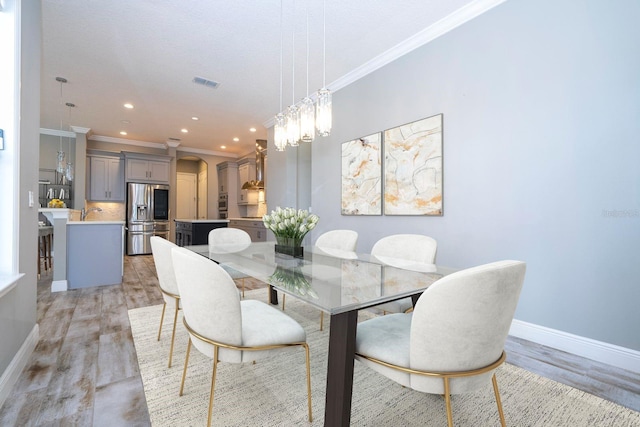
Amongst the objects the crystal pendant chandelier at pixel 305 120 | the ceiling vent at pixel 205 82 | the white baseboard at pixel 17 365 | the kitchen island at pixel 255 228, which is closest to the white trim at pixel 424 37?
the crystal pendant chandelier at pixel 305 120

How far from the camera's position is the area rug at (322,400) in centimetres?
141

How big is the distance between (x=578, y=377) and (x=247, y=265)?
82.7 inches

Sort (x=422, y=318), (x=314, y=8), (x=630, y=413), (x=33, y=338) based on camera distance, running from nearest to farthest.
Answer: (x=422, y=318) → (x=630, y=413) → (x=33, y=338) → (x=314, y=8)

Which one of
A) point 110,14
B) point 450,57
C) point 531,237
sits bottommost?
point 531,237

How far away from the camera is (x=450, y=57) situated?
280cm

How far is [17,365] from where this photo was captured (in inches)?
68.5

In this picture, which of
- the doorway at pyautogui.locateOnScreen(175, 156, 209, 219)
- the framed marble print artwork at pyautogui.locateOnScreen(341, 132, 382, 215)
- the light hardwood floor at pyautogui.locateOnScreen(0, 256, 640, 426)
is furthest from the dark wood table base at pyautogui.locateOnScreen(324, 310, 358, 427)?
the doorway at pyautogui.locateOnScreen(175, 156, 209, 219)

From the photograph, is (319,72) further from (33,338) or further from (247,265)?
(33,338)

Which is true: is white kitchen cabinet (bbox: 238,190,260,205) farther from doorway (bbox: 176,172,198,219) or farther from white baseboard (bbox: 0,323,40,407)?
white baseboard (bbox: 0,323,40,407)

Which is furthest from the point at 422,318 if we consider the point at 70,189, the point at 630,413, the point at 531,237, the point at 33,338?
the point at 70,189

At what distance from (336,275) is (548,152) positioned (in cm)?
187

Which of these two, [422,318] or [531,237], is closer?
[422,318]

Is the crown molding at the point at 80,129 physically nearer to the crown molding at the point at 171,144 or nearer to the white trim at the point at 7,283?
the crown molding at the point at 171,144

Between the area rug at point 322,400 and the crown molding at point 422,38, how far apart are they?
9.19 ft
